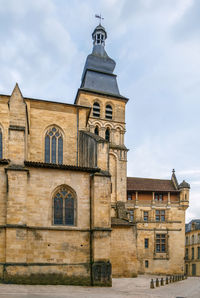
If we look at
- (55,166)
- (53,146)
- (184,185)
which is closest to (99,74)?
(184,185)

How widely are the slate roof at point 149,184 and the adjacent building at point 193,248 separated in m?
12.6

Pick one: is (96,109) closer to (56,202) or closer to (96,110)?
(96,110)

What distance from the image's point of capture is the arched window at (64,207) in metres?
16.4

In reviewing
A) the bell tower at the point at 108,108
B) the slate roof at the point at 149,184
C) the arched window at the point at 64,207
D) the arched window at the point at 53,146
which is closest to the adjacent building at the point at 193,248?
the slate roof at the point at 149,184

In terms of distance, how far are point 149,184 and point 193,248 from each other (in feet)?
54.1

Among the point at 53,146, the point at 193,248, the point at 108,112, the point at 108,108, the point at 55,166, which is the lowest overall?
the point at 193,248

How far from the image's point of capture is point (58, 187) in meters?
16.6

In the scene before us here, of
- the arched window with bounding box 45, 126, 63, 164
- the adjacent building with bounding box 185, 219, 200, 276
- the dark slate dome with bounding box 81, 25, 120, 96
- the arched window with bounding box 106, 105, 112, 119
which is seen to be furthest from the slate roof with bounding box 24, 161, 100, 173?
the adjacent building with bounding box 185, 219, 200, 276

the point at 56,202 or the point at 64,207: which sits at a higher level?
the point at 56,202

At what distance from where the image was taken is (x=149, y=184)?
36.8 meters

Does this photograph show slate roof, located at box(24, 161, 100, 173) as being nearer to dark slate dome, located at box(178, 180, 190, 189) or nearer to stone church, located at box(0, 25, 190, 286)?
stone church, located at box(0, 25, 190, 286)

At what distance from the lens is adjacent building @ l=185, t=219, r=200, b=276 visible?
43.6 meters

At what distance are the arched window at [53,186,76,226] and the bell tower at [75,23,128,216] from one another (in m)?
12.6

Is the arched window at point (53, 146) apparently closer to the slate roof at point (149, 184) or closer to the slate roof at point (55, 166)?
Answer: the slate roof at point (55, 166)
